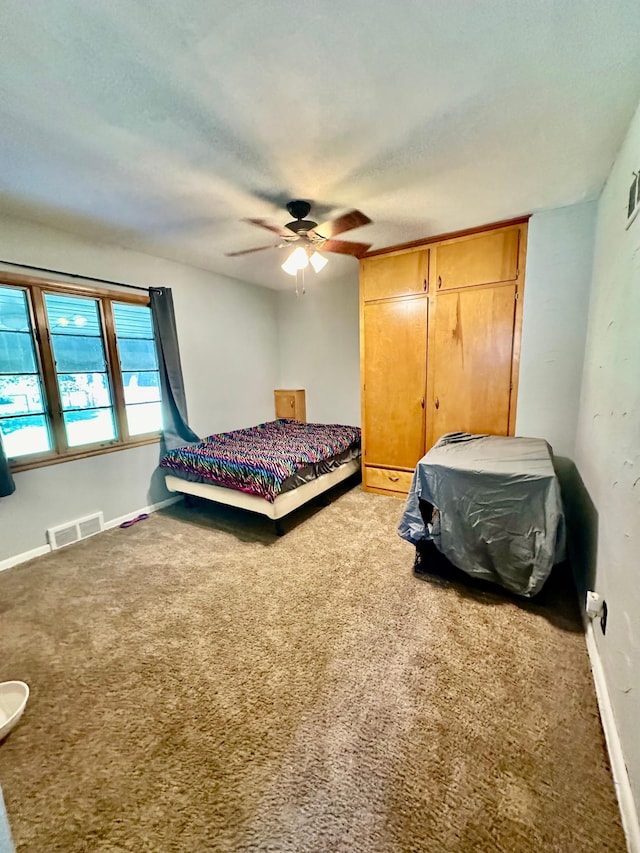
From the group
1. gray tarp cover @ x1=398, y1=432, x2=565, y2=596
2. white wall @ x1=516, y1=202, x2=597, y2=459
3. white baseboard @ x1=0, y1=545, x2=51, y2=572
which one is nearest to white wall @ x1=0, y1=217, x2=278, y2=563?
white baseboard @ x1=0, y1=545, x2=51, y2=572

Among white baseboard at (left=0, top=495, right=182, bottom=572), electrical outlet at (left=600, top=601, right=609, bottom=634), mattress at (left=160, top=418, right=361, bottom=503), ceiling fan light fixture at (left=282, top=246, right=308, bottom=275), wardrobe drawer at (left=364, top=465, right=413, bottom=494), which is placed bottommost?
white baseboard at (left=0, top=495, right=182, bottom=572)

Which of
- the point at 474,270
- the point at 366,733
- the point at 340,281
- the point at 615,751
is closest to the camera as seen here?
the point at 615,751

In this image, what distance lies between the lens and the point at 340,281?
4246 mm

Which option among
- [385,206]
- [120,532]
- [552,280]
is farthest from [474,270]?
[120,532]

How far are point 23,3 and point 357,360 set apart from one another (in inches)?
141

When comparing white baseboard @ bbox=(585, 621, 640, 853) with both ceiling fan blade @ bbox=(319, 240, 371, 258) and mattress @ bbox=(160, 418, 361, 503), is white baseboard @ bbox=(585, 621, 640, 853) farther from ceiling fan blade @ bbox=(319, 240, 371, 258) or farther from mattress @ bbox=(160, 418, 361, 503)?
ceiling fan blade @ bbox=(319, 240, 371, 258)

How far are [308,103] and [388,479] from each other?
2.88 meters

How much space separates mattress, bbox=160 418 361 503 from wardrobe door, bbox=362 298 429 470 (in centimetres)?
41

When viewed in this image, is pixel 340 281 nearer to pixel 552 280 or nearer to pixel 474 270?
pixel 474 270

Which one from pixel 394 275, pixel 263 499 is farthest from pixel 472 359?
pixel 263 499

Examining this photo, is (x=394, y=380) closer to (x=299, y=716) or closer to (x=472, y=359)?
(x=472, y=359)

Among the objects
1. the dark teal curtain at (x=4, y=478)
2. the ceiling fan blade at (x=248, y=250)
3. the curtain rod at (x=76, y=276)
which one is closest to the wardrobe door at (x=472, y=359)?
the ceiling fan blade at (x=248, y=250)

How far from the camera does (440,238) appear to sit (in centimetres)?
287

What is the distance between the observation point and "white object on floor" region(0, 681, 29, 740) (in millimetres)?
1357
